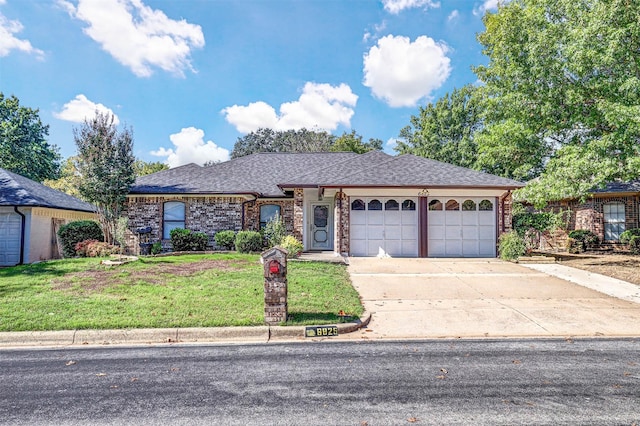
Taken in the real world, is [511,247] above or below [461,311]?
above

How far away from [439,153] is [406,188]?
67.6 feet

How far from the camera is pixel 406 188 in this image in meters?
14.6

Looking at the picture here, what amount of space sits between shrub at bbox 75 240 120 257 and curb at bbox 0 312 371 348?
27.1ft

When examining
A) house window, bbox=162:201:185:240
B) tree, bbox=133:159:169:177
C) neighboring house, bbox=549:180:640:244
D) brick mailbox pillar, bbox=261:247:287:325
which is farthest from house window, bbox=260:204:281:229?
tree, bbox=133:159:169:177

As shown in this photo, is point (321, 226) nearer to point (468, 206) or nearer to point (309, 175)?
point (309, 175)

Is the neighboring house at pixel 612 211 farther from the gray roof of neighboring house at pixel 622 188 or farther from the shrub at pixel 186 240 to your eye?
the shrub at pixel 186 240

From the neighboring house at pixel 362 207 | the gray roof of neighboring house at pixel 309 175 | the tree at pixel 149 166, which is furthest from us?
the tree at pixel 149 166

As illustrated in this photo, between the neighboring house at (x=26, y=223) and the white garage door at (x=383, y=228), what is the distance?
1284 cm

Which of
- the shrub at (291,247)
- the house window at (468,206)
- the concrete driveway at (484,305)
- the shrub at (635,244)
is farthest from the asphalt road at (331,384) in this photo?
the shrub at (635,244)

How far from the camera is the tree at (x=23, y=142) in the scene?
1096 inches

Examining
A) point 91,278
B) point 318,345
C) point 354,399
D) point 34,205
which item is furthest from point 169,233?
point 354,399

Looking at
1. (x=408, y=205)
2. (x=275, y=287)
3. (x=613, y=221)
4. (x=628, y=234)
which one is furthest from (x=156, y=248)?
(x=613, y=221)

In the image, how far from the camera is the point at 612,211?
18016 millimetres

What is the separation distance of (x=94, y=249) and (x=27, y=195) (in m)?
4.39
